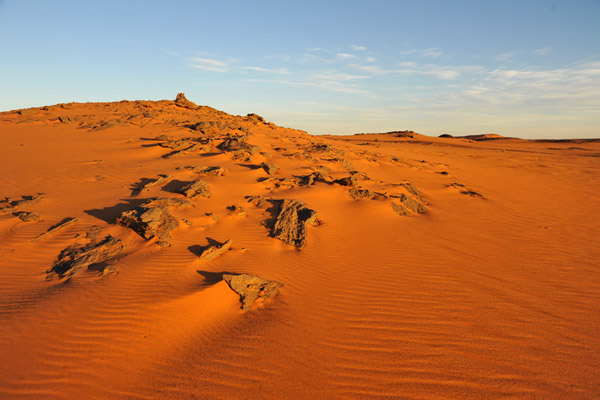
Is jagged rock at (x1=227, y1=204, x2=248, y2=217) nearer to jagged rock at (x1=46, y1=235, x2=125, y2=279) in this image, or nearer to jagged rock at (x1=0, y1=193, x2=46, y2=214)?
jagged rock at (x1=46, y1=235, x2=125, y2=279)

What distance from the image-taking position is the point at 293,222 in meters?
6.63

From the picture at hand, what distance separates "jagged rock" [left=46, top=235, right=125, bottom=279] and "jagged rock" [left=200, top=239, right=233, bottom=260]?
149cm

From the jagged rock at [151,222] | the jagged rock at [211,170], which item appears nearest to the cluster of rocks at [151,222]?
the jagged rock at [151,222]

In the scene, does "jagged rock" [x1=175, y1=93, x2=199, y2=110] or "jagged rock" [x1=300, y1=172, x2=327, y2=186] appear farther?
"jagged rock" [x1=175, y1=93, x2=199, y2=110]

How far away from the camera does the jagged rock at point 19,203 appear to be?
6.45 meters

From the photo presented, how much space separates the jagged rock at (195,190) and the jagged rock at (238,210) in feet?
2.82

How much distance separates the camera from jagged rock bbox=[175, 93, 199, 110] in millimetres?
24734

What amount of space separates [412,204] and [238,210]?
17.0ft

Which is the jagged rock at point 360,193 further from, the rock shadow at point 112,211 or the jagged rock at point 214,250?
the rock shadow at point 112,211

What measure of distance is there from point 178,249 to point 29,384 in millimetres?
2637

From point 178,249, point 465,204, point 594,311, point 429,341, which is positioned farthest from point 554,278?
point 178,249

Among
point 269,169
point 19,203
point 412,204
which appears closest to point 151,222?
point 19,203

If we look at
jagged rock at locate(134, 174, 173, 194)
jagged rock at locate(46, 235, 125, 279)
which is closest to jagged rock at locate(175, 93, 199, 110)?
jagged rock at locate(134, 174, 173, 194)

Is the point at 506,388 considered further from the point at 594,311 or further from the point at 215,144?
the point at 215,144
